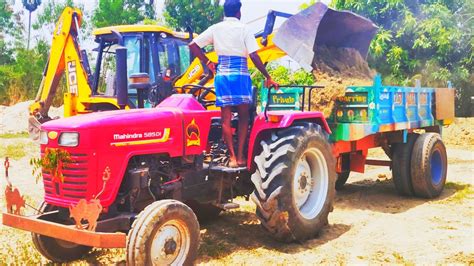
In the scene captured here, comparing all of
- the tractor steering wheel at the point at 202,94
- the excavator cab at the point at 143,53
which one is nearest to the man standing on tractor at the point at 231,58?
the tractor steering wheel at the point at 202,94

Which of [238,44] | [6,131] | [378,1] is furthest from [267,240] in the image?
[6,131]

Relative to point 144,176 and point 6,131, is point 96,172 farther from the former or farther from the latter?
point 6,131

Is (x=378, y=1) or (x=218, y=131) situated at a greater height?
(x=378, y=1)

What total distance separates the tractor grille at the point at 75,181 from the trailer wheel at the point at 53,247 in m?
0.43

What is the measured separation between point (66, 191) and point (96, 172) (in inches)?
13.1

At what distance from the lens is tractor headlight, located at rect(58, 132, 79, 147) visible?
4.11 meters

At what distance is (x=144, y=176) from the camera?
170 inches

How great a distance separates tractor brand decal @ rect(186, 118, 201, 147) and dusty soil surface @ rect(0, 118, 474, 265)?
105cm

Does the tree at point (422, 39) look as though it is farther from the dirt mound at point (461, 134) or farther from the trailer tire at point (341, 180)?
the trailer tire at point (341, 180)

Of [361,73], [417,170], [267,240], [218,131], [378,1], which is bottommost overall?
[267,240]

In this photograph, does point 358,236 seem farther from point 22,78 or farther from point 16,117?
point 22,78

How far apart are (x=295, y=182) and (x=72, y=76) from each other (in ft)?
18.5

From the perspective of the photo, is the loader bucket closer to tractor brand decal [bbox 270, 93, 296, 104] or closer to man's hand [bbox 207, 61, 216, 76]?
tractor brand decal [bbox 270, 93, 296, 104]

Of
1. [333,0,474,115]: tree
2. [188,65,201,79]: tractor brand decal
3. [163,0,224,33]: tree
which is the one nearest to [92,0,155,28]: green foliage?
[163,0,224,33]: tree
